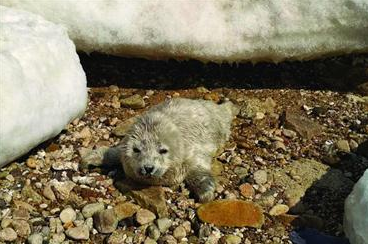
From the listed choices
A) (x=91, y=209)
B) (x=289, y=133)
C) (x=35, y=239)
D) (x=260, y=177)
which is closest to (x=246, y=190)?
(x=260, y=177)

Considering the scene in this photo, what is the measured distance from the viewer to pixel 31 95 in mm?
4316

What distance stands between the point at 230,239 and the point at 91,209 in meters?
0.76

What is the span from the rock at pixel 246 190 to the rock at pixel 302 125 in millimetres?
646

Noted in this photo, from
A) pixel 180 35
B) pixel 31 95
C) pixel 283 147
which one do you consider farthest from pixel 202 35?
pixel 31 95

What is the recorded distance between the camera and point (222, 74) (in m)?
5.36

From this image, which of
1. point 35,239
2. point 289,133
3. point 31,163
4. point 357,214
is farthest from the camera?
point 289,133

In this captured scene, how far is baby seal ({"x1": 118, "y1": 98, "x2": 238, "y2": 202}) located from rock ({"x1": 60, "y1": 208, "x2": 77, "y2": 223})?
401 mm

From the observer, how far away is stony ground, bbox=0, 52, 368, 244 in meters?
4.06

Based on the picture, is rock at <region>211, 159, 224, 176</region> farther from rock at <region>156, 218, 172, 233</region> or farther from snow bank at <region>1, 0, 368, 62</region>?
snow bank at <region>1, 0, 368, 62</region>

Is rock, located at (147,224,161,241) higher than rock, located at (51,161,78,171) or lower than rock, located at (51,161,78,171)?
lower

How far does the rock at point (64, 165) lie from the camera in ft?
14.7

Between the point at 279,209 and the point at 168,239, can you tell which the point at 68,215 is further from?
the point at 279,209

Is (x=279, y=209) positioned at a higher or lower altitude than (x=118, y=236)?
higher

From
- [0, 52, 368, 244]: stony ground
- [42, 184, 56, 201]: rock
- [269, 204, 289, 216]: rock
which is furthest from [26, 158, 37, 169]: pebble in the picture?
[269, 204, 289, 216]: rock
